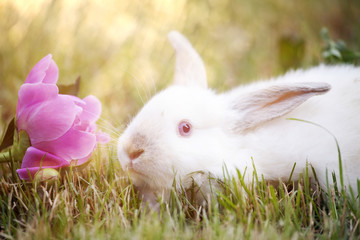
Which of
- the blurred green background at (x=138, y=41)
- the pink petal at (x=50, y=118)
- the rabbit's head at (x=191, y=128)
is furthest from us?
the blurred green background at (x=138, y=41)

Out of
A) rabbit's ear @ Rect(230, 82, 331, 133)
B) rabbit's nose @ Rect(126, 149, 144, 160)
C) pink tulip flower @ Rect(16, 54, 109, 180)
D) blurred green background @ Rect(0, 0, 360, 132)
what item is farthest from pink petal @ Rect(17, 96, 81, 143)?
blurred green background @ Rect(0, 0, 360, 132)

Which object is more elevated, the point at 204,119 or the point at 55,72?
the point at 55,72

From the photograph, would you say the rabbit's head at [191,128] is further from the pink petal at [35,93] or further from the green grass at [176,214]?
the pink petal at [35,93]

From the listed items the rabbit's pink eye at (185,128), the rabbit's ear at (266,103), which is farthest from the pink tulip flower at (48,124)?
the rabbit's ear at (266,103)

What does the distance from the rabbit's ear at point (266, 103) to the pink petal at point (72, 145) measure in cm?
68

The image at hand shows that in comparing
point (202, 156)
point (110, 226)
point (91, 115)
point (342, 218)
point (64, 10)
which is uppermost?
point (64, 10)

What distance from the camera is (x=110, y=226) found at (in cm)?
138

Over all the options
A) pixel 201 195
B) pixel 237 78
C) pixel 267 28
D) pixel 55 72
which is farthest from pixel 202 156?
pixel 267 28

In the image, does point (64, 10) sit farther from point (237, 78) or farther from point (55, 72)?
point (55, 72)

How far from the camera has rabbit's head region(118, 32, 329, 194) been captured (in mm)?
1679

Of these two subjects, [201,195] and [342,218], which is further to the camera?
[201,195]

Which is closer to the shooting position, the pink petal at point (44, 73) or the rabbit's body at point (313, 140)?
the pink petal at point (44, 73)

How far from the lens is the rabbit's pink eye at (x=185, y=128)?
1.77m

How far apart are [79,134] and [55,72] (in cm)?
29
